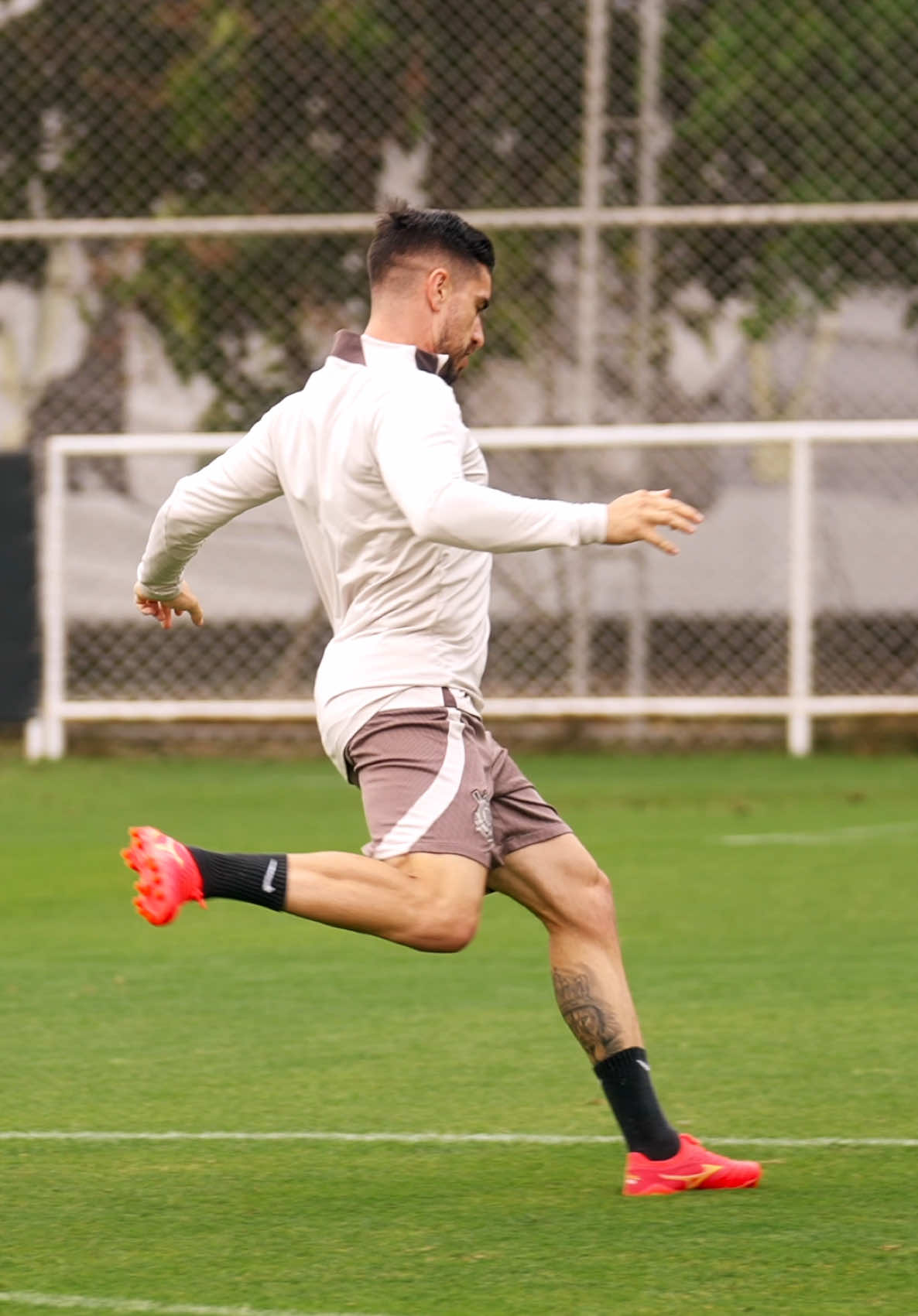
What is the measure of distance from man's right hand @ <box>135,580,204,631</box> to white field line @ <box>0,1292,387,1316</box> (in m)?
1.64

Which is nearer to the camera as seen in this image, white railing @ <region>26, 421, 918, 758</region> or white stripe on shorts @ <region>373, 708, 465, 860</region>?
white stripe on shorts @ <region>373, 708, 465, 860</region>

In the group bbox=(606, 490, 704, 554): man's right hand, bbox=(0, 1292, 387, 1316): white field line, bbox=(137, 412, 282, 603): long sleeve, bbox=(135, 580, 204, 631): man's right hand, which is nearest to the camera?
bbox=(0, 1292, 387, 1316): white field line

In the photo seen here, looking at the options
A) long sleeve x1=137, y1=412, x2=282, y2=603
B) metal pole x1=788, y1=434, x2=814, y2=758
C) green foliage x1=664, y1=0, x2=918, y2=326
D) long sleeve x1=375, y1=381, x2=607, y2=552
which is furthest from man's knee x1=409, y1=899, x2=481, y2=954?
green foliage x1=664, y1=0, x2=918, y2=326

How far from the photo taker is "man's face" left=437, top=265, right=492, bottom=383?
452cm

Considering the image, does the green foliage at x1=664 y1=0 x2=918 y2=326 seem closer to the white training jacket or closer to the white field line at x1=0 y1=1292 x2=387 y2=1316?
the white training jacket

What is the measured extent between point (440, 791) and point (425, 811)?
0.15ft

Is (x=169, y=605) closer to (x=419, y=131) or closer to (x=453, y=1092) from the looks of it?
(x=453, y=1092)

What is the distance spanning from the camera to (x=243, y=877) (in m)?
4.16

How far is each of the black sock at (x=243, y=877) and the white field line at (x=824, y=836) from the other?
554 centimetres

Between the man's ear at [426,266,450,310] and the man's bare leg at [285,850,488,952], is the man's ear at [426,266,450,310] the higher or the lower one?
the higher one

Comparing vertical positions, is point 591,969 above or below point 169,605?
below

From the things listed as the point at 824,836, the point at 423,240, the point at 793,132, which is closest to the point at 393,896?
the point at 423,240

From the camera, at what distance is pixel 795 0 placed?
12.7 meters

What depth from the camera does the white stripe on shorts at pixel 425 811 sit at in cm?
428
